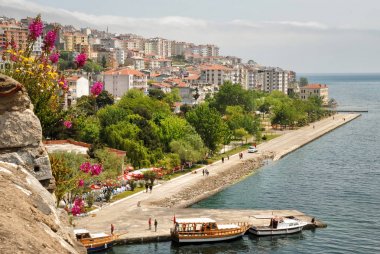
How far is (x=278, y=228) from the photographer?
40.2 m

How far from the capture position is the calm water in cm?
3712

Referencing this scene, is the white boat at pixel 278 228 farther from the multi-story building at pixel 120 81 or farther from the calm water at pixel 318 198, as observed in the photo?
the multi-story building at pixel 120 81

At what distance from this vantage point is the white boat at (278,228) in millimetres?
39781

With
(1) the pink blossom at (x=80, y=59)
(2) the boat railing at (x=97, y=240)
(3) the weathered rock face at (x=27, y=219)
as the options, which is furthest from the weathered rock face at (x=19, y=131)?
(2) the boat railing at (x=97, y=240)

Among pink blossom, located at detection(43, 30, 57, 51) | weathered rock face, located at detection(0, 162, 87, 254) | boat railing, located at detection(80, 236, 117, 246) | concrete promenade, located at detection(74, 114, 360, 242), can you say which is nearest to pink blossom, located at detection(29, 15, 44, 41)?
pink blossom, located at detection(43, 30, 57, 51)

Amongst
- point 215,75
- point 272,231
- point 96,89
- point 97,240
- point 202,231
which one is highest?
point 215,75

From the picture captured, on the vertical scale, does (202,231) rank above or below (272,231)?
above

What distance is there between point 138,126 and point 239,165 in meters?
13.3

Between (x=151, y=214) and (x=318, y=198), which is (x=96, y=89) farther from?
(x=318, y=198)

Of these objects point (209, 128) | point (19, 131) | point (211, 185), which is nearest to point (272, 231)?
point (211, 185)

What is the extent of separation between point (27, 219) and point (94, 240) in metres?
24.9

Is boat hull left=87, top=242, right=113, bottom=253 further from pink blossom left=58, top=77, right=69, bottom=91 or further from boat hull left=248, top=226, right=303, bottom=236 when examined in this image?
pink blossom left=58, top=77, right=69, bottom=91

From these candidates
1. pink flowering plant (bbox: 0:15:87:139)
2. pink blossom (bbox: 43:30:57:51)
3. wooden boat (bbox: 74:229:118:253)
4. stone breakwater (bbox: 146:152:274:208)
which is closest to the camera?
pink flowering plant (bbox: 0:15:87:139)

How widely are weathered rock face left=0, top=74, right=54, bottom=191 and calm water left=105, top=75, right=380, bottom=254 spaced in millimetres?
22771
